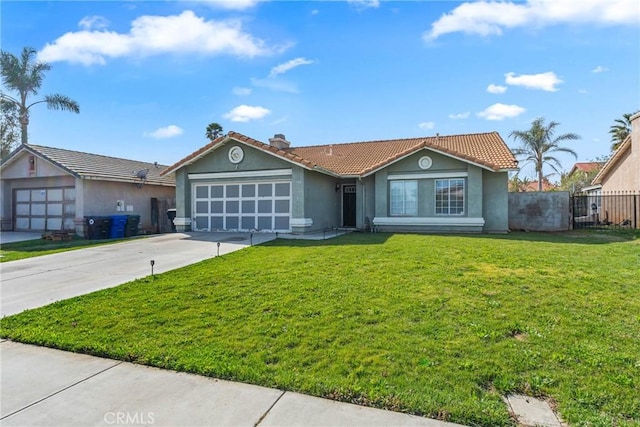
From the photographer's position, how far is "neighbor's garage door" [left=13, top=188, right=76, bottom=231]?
18766mm

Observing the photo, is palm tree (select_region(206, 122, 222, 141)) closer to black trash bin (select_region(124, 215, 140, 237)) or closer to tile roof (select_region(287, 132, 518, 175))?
tile roof (select_region(287, 132, 518, 175))

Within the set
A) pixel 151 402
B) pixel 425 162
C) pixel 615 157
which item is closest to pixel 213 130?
pixel 425 162

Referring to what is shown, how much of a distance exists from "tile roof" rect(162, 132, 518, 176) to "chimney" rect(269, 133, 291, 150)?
101 cm

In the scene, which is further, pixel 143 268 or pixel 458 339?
pixel 143 268

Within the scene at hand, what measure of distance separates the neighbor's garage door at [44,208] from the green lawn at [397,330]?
46.4 ft

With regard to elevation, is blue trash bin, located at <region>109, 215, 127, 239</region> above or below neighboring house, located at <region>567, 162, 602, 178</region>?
below

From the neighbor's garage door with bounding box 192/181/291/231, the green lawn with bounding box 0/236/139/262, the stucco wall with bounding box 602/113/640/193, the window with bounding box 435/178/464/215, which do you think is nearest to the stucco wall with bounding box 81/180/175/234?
the green lawn with bounding box 0/236/139/262

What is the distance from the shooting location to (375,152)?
69.9 feet

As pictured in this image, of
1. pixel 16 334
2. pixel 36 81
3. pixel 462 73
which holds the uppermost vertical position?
pixel 36 81

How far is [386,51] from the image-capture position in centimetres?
1244

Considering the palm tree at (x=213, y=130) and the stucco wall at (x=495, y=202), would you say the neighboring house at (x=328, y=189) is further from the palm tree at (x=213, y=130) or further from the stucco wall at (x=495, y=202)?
the palm tree at (x=213, y=130)

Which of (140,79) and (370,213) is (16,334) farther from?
(370,213)

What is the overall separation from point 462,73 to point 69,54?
14065 millimetres

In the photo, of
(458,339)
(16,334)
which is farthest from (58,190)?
(458,339)
